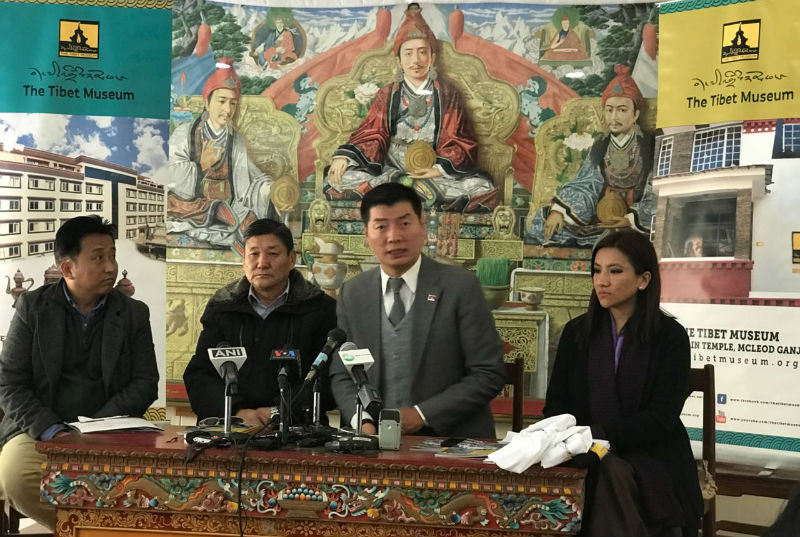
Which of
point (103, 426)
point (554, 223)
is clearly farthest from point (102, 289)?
point (554, 223)

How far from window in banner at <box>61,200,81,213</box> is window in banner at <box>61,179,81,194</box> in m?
0.06

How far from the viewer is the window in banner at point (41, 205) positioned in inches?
196

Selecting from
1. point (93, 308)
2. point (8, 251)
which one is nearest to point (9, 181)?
point (8, 251)

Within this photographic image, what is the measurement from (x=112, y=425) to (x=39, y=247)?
202 cm

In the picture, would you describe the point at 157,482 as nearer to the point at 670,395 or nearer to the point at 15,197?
the point at 670,395

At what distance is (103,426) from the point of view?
3320 millimetres

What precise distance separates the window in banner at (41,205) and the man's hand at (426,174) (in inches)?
79.1

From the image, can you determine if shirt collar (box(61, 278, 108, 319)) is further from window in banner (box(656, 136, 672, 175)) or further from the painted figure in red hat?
window in banner (box(656, 136, 672, 175))

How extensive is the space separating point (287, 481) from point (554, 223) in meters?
2.42

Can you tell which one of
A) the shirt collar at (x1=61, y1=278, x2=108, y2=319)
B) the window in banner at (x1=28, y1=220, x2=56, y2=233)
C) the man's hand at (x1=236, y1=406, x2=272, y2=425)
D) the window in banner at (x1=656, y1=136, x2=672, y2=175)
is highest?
the window in banner at (x1=656, y1=136, x2=672, y2=175)

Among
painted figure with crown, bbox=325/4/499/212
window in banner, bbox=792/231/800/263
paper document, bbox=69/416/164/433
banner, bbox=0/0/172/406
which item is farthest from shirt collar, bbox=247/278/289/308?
window in banner, bbox=792/231/800/263

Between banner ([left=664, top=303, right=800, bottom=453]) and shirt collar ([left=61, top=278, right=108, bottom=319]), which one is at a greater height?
shirt collar ([left=61, top=278, right=108, bottom=319])

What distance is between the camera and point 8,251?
4945 millimetres

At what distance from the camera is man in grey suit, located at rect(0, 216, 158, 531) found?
12.7ft
